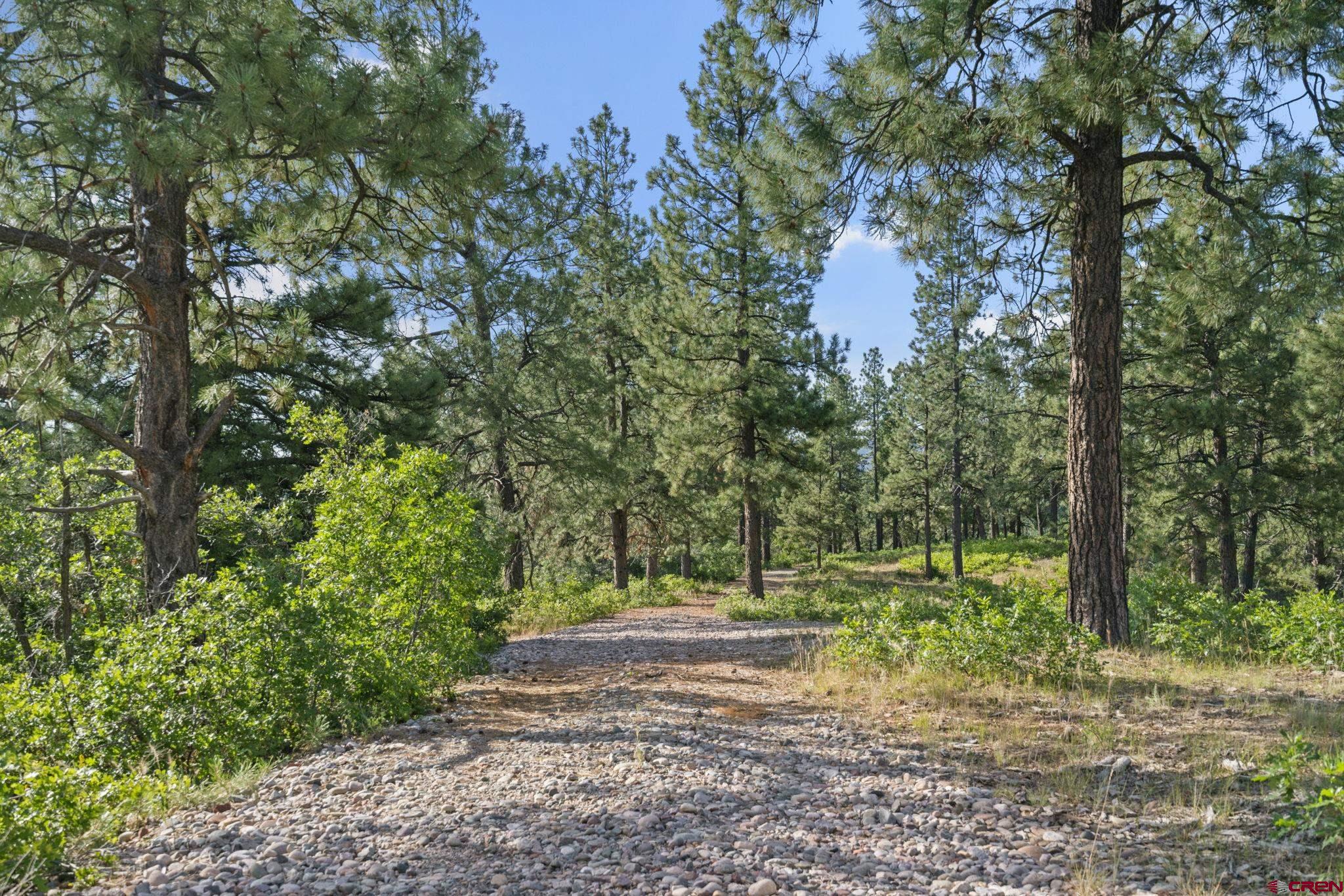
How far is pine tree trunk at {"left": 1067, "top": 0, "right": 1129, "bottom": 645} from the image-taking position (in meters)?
6.59

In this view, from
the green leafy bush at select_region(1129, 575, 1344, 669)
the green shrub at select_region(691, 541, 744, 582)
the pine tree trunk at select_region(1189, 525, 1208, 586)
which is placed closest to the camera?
the green leafy bush at select_region(1129, 575, 1344, 669)

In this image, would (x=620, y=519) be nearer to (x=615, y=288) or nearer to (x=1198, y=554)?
(x=615, y=288)

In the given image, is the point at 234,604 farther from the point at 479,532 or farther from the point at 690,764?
the point at 479,532

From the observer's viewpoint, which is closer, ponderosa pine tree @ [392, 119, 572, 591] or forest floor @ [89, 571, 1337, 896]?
forest floor @ [89, 571, 1337, 896]

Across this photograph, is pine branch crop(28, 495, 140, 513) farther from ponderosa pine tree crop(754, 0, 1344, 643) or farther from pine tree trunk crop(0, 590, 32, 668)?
ponderosa pine tree crop(754, 0, 1344, 643)

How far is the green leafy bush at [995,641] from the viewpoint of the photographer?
593cm

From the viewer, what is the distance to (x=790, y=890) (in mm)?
2902

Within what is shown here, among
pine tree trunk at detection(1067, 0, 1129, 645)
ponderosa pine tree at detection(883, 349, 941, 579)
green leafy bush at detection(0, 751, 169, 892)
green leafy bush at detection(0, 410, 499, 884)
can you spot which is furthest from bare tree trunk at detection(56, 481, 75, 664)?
ponderosa pine tree at detection(883, 349, 941, 579)

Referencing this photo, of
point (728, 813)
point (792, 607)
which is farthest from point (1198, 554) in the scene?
point (728, 813)

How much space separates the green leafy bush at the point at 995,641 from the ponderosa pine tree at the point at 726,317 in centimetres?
887

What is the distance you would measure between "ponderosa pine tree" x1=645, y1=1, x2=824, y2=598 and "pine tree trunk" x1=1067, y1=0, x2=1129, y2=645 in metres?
8.59

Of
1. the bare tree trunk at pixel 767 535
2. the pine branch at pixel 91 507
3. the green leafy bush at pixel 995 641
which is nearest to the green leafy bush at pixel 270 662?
the pine branch at pixel 91 507
